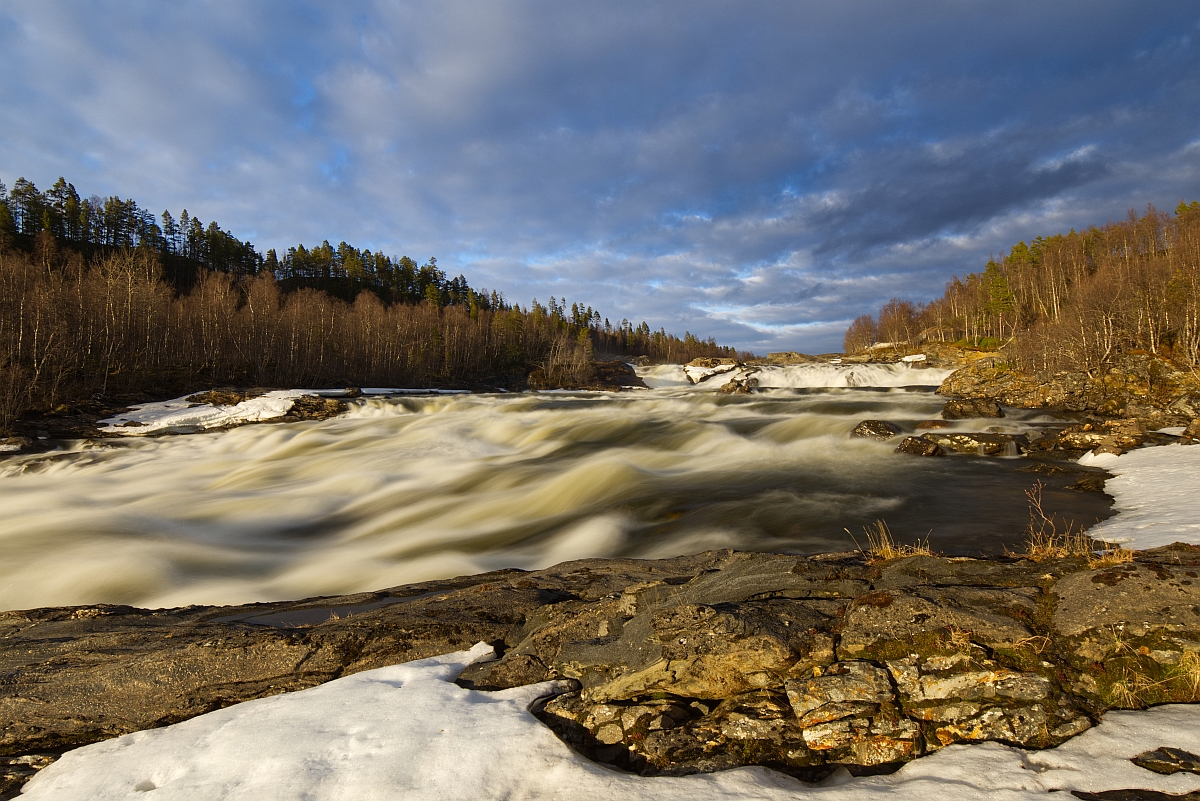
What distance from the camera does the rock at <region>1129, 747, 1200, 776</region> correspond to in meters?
2.11

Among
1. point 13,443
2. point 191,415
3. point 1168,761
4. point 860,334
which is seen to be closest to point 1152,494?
point 1168,761

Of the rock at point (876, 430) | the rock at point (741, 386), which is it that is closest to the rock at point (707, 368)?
the rock at point (741, 386)

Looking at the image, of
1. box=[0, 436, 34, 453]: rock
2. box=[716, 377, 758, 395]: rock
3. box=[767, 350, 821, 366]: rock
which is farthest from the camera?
box=[767, 350, 821, 366]: rock

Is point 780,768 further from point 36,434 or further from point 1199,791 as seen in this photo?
point 36,434

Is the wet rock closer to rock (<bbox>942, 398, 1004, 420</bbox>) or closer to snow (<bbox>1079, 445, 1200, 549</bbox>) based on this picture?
snow (<bbox>1079, 445, 1200, 549</bbox>)

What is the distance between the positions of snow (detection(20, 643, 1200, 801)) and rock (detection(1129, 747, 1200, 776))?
0.16ft

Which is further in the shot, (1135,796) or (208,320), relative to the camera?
(208,320)

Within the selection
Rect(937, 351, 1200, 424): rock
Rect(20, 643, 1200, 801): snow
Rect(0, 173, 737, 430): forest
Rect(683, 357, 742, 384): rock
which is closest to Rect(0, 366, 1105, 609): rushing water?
Rect(20, 643, 1200, 801): snow

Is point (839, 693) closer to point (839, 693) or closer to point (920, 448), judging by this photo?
point (839, 693)

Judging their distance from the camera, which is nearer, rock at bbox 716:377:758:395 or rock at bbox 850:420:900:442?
rock at bbox 850:420:900:442

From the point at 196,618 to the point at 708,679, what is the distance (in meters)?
5.33

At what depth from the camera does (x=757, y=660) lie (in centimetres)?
308

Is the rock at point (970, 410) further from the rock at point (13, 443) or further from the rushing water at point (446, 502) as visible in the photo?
the rock at point (13, 443)

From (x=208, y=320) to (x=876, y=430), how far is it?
52.6m
